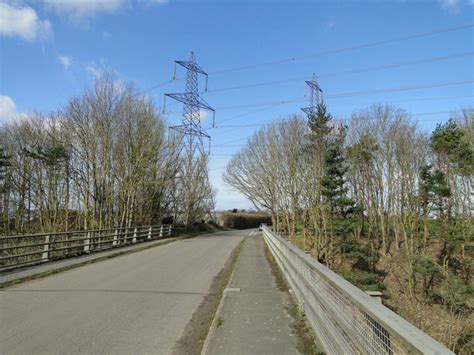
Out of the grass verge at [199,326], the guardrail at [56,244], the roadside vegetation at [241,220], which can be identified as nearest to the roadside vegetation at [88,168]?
the guardrail at [56,244]

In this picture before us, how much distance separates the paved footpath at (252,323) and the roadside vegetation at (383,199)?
57.0 ft

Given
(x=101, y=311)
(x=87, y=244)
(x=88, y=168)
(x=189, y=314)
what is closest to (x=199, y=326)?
(x=189, y=314)

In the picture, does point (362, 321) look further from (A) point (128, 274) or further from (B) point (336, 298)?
(A) point (128, 274)

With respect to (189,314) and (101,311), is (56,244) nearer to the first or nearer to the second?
(101,311)

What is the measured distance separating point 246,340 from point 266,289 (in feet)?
12.7

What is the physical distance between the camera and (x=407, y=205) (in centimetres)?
3247

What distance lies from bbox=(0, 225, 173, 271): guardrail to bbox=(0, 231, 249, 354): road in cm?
190

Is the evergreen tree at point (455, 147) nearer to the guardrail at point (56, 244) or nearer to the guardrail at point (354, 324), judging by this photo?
the guardrail at point (56, 244)

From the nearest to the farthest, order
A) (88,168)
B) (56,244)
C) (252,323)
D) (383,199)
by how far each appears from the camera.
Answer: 1. (252,323)
2. (56,244)
3. (88,168)
4. (383,199)

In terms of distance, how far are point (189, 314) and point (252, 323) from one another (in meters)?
1.52

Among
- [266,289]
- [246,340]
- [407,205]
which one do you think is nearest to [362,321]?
[246,340]

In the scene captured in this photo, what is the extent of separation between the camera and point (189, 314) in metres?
6.93

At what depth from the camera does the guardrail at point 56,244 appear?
40.0 feet

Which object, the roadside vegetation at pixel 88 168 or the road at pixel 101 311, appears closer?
the road at pixel 101 311
